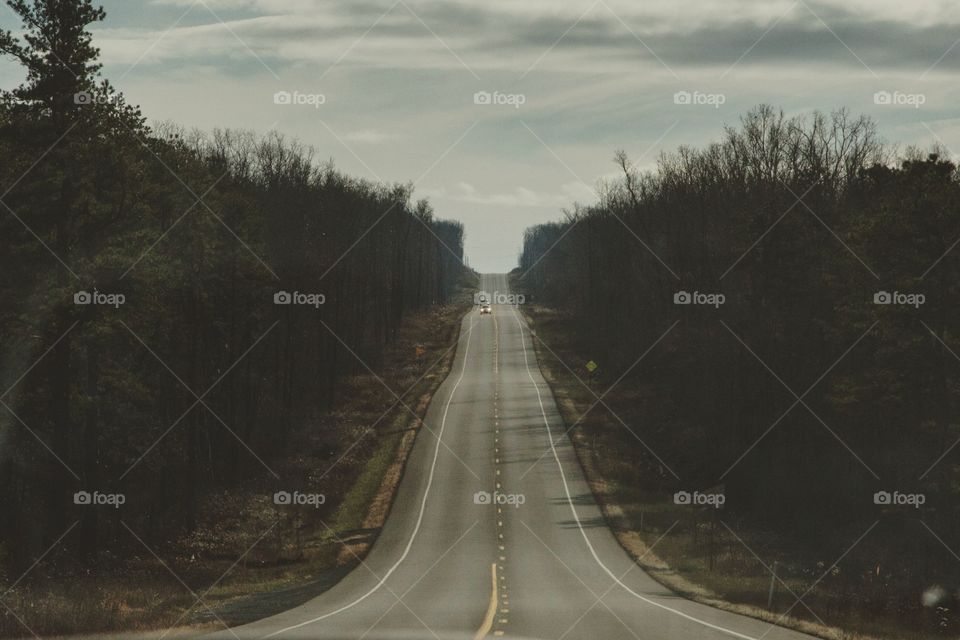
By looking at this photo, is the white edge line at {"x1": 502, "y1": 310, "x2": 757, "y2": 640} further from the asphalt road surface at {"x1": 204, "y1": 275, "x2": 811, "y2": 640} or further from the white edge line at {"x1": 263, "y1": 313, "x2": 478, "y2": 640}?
the white edge line at {"x1": 263, "y1": 313, "x2": 478, "y2": 640}

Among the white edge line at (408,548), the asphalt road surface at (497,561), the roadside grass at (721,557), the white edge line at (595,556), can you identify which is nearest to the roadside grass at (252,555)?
the asphalt road surface at (497,561)

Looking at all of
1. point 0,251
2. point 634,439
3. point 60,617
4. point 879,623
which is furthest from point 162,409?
point 879,623

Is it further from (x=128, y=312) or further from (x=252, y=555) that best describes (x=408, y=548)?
(x=128, y=312)

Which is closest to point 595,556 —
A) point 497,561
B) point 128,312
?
point 497,561

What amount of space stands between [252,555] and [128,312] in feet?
34.1

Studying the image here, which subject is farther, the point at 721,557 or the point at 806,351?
the point at 806,351

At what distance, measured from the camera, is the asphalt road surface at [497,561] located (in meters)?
24.3

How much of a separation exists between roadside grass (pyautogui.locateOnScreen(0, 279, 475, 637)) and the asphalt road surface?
1.28 meters

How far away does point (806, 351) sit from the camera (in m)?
58.8

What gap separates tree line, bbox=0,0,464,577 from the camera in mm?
36000

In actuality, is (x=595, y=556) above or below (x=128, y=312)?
below

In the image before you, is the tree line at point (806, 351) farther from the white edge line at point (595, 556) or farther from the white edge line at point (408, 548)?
the white edge line at point (408, 548)

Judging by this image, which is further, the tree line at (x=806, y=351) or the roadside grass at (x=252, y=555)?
the tree line at (x=806, y=351)

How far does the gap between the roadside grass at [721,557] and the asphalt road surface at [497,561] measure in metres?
1.02
